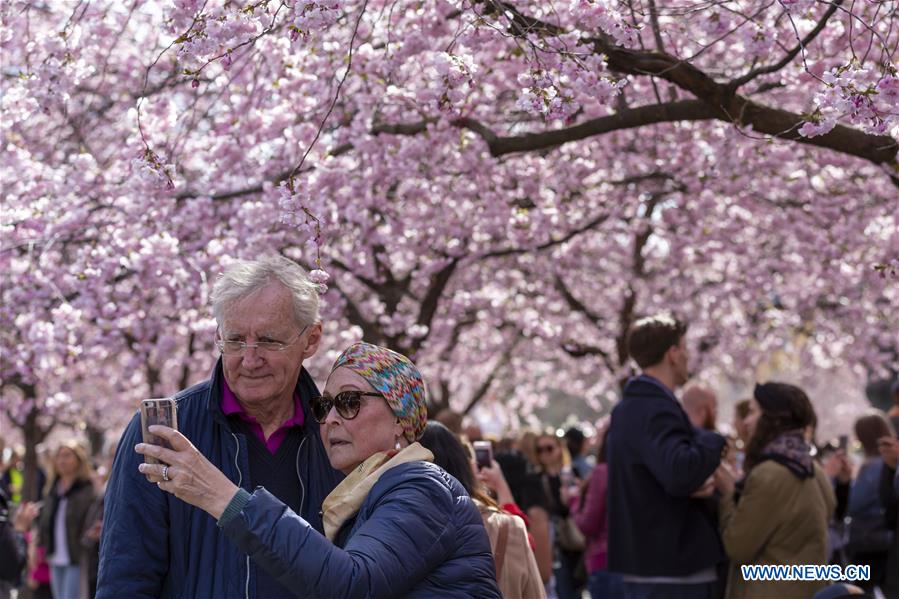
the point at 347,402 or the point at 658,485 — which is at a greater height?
the point at 347,402

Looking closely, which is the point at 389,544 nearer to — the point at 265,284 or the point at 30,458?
the point at 265,284

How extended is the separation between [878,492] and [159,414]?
589 centimetres

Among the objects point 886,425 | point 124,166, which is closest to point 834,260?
point 886,425

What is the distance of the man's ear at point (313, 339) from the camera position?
143 inches

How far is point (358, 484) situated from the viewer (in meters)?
3.06

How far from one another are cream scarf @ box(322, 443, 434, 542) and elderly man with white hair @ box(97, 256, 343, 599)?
1.14 feet

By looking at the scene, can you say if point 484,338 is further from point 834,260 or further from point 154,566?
point 154,566

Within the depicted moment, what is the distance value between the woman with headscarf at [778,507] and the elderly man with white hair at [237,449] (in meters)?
2.64

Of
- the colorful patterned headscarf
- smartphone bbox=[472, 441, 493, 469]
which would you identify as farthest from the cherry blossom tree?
the colorful patterned headscarf

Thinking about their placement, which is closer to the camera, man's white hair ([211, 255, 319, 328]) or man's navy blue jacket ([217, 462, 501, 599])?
man's navy blue jacket ([217, 462, 501, 599])

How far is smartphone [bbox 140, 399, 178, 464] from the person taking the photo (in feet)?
9.43

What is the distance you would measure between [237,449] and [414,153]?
5.09 m

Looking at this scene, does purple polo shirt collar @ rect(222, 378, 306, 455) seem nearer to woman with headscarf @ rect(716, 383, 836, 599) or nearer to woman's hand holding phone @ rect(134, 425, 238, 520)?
woman's hand holding phone @ rect(134, 425, 238, 520)

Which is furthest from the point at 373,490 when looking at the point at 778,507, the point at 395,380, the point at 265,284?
the point at 778,507
